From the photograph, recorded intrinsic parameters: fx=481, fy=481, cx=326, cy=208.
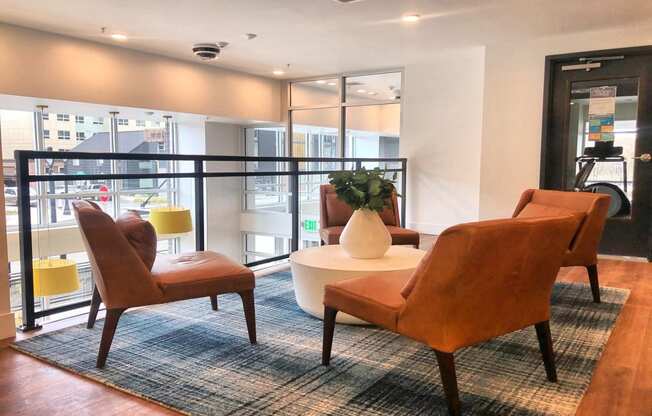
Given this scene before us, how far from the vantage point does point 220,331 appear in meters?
2.75

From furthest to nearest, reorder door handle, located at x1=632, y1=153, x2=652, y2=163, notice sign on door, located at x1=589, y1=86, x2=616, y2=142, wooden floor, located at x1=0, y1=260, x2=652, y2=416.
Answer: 1. notice sign on door, located at x1=589, y1=86, x2=616, y2=142
2. door handle, located at x1=632, y1=153, x2=652, y2=163
3. wooden floor, located at x1=0, y1=260, x2=652, y2=416

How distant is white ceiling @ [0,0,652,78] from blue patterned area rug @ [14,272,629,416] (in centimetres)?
269

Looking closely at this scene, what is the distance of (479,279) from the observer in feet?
5.70

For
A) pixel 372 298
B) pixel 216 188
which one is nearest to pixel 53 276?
pixel 372 298

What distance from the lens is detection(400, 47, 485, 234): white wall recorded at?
6082 mm

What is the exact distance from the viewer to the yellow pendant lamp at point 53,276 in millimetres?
3275

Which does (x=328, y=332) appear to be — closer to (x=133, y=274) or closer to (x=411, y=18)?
(x=133, y=274)

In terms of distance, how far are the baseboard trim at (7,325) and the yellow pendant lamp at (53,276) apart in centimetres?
59

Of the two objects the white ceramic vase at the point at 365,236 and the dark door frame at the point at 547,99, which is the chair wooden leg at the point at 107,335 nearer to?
the white ceramic vase at the point at 365,236

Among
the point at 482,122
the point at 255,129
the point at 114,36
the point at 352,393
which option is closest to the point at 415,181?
the point at 482,122

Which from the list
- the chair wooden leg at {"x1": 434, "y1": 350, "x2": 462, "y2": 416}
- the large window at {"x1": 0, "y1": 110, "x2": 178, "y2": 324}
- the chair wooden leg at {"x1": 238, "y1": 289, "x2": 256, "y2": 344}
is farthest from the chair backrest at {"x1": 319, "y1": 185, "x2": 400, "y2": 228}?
the chair wooden leg at {"x1": 434, "y1": 350, "x2": 462, "y2": 416}

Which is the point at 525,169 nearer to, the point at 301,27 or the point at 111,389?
the point at 301,27

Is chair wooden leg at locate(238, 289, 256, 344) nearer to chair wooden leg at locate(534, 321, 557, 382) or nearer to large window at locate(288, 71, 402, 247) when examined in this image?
chair wooden leg at locate(534, 321, 557, 382)

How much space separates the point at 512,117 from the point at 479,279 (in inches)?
164
